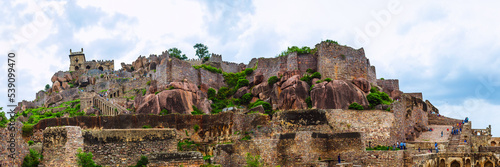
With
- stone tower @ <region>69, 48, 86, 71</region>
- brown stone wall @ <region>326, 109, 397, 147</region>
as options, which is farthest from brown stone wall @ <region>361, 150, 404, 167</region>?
stone tower @ <region>69, 48, 86, 71</region>

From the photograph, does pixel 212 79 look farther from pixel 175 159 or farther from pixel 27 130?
pixel 175 159

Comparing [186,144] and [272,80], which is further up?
[272,80]

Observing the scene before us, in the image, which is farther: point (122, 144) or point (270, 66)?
point (270, 66)

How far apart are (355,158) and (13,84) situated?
22.9 m

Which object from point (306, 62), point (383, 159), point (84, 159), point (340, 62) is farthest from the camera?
point (306, 62)

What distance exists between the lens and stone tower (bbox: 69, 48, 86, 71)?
105581mm

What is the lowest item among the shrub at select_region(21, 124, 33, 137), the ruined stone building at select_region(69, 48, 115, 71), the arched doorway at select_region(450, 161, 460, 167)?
the arched doorway at select_region(450, 161, 460, 167)

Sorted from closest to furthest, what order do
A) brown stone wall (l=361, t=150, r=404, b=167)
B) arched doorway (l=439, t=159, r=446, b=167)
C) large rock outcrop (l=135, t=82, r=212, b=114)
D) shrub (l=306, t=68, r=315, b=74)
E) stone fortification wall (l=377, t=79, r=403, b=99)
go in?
brown stone wall (l=361, t=150, r=404, b=167)
arched doorway (l=439, t=159, r=446, b=167)
large rock outcrop (l=135, t=82, r=212, b=114)
shrub (l=306, t=68, r=315, b=74)
stone fortification wall (l=377, t=79, r=403, b=99)

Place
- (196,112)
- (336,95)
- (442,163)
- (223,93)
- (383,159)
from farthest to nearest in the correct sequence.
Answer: (223,93) < (196,112) < (336,95) < (442,163) < (383,159)

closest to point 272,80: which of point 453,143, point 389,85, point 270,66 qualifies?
point 270,66

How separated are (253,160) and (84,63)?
275 feet

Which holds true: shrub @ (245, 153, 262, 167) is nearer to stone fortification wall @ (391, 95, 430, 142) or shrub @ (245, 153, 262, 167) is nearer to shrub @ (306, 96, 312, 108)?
stone fortification wall @ (391, 95, 430, 142)

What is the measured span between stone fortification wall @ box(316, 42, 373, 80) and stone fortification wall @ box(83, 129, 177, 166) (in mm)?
26696

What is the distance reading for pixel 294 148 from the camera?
3331 centimetres
